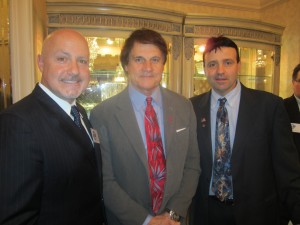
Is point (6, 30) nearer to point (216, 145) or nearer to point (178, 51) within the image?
point (178, 51)

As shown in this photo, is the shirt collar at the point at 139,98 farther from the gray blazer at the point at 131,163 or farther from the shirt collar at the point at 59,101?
the shirt collar at the point at 59,101

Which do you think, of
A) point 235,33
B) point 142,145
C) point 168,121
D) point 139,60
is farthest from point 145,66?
point 235,33

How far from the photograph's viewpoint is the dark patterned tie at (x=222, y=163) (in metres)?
1.64

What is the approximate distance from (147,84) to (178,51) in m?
1.46

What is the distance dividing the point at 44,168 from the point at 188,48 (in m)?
2.33

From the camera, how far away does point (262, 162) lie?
162 centimetres

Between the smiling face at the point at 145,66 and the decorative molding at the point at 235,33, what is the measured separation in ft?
4.85

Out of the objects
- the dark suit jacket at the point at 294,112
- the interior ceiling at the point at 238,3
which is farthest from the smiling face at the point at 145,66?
the interior ceiling at the point at 238,3

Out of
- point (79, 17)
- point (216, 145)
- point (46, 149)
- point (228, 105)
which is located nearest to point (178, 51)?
point (79, 17)

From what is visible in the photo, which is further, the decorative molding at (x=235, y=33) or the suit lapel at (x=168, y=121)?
the decorative molding at (x=235, y=33)

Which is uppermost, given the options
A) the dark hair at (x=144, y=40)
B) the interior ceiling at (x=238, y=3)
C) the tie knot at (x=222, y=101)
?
the interior ceiling at (x=238, y=3)

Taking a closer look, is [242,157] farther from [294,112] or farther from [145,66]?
[294,112]

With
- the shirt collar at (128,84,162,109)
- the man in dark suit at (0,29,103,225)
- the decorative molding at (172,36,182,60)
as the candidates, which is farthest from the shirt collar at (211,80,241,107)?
the decorative molding at (172,36,182,60)

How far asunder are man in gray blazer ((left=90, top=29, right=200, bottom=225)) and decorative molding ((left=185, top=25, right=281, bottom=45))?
4.77ft
